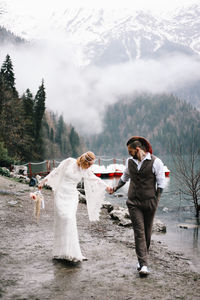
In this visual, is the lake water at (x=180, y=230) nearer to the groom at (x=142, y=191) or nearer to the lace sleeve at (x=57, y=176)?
the groom at (x=142, y=191)

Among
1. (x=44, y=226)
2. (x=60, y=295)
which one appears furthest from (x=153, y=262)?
(x=44, y=226)

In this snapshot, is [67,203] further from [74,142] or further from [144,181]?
[74,142]

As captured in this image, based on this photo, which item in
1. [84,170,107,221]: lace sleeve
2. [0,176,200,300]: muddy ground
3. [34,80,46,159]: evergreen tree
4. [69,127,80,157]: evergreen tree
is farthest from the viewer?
[69,127,80,157]: evergreen tree

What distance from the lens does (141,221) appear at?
507 centimetres

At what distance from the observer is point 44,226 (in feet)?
28.7

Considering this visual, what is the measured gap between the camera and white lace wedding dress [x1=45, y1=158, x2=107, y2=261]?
5.39m

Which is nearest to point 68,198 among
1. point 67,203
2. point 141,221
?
point 67,203

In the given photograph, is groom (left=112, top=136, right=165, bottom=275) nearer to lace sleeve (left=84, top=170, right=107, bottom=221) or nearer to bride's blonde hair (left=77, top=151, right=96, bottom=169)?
bride's blonde hair (left=77, top=151, right=96, bottom=169)

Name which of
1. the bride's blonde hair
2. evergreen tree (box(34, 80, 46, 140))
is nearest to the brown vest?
the bride's blonde hair

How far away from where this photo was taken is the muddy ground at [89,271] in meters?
4.25

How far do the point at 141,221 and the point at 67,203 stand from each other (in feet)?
4.56

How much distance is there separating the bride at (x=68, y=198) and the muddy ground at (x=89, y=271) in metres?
0.28

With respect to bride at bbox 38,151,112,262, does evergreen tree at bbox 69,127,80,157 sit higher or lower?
higher

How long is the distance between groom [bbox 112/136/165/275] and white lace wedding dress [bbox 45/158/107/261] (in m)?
1.09
